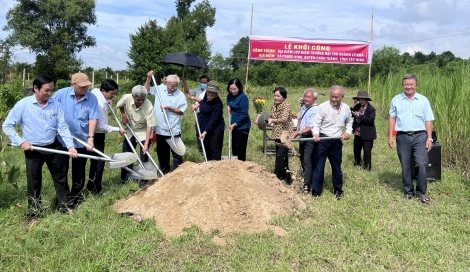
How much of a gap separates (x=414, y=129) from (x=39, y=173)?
438 cm

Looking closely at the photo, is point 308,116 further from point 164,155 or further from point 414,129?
point 164,155

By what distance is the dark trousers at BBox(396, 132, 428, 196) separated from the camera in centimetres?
476

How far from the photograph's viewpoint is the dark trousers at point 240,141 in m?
5.54

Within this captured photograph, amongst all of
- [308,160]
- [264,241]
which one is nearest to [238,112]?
[308,160]

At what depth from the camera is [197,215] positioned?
12.4 ft

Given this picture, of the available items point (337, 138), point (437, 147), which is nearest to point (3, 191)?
point (337, 138)

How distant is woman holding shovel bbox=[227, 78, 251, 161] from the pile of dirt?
41.1 inches

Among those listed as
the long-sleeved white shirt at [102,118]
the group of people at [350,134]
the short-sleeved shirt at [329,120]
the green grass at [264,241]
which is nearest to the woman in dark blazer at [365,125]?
the group of people at [350,134]

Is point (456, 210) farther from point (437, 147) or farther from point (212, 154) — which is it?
point (212, 154)

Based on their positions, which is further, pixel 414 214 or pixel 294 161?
A: pixel 294 161

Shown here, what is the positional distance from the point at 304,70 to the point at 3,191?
1011 inches

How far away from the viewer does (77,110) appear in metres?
4.12

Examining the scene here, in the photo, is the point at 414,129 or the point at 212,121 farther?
the point at 212,121

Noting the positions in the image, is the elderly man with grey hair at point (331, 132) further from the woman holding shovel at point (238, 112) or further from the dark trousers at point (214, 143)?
the dark trousers at point (214, 143)
